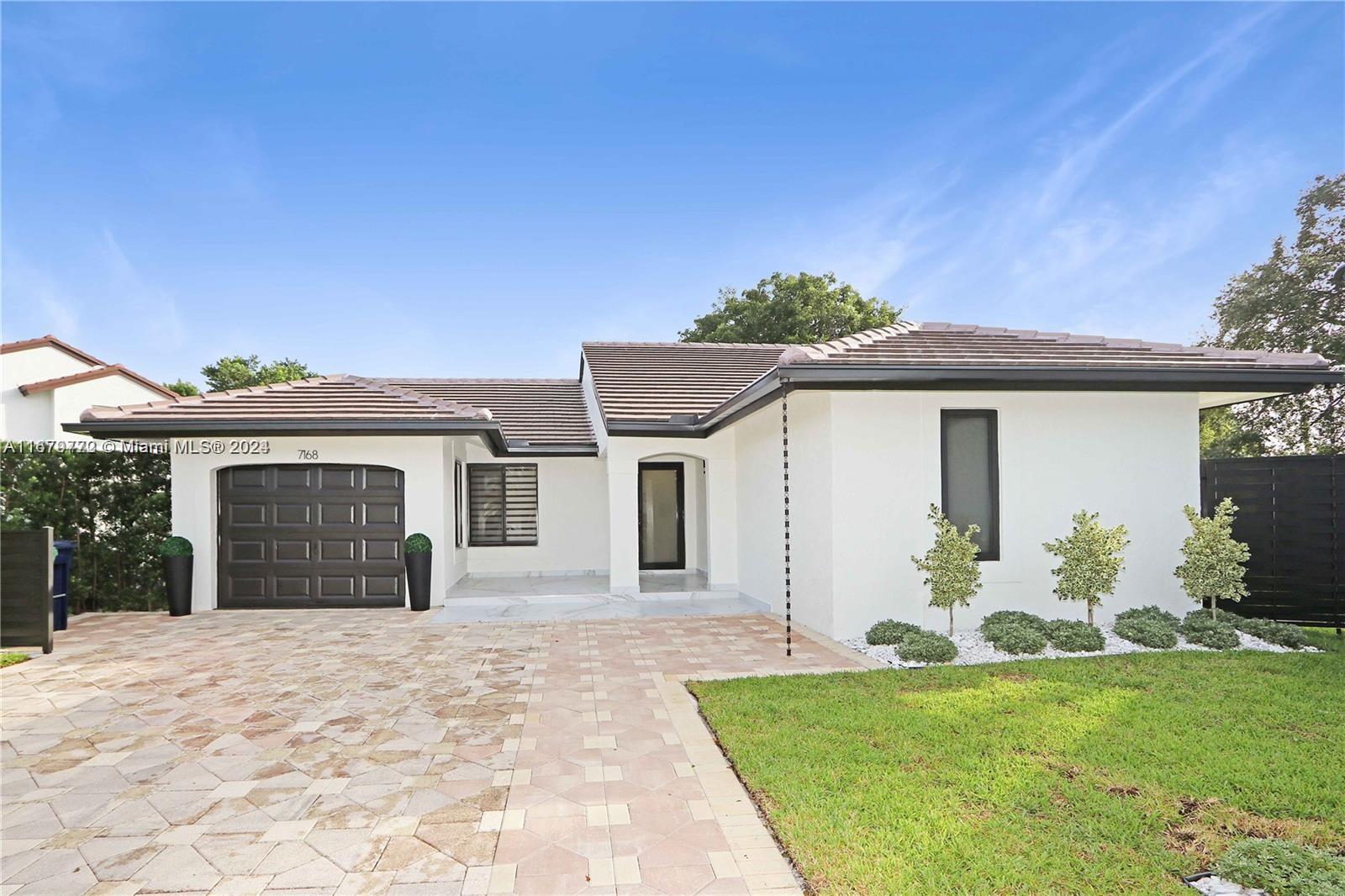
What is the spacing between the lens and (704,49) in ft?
37.2

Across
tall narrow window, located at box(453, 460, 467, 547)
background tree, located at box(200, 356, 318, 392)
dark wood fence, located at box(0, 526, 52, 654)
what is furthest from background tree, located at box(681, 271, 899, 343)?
dark wood fence, located at box(0, 526, 52, 654)

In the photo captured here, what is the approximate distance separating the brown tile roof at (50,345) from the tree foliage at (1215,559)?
25.6 m

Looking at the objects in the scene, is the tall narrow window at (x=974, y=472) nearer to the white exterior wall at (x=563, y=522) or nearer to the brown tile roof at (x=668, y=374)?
the brown tile roof at (x=668, y=374)

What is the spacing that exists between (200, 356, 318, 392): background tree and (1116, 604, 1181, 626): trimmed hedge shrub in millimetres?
32272

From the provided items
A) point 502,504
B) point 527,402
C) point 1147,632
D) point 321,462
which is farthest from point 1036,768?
point 527,402

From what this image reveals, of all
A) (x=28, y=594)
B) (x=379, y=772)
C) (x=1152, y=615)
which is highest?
(x=28, y=594)

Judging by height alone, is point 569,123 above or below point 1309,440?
above

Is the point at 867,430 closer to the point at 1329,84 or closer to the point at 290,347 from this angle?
the point at 1329,84

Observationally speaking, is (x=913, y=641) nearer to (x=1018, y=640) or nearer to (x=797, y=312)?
(x=1018, y=640)

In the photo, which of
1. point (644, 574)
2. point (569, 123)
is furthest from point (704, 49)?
point (644, 574)

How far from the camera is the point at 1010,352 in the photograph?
27.1ft

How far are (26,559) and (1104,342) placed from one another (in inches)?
554

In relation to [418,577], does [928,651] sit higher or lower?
lower

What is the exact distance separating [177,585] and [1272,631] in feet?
49.9
